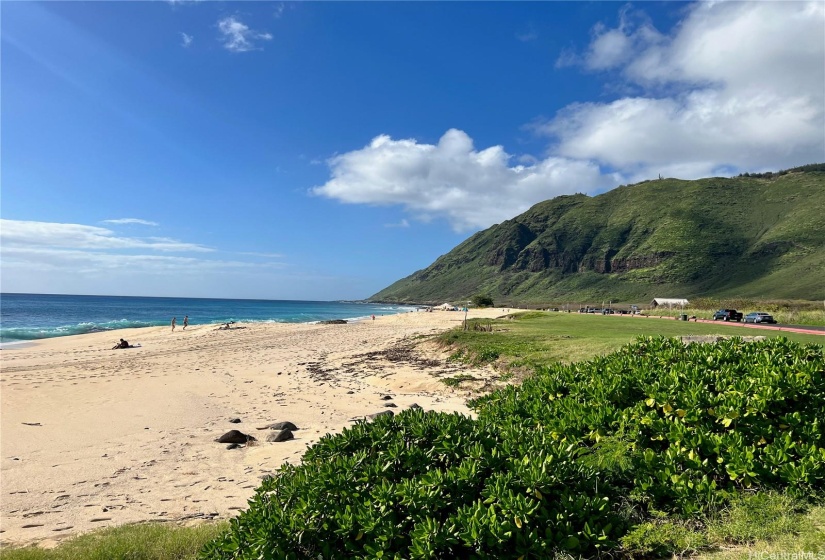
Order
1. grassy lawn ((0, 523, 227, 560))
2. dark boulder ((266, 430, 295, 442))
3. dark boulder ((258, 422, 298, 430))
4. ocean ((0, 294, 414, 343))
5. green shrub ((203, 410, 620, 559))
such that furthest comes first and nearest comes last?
ocean ((0, 294, 414, 343)) → dark boulder ((258, 422, 298, 430)) → dark boulder ((266, 430, 295, 442)) → grassy lawn ((0, 523, 227, 560)) → green shrub ((203, 410, 620, 559))

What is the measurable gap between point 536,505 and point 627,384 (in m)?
2.47

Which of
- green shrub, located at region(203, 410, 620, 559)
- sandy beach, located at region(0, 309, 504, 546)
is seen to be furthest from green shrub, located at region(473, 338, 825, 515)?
sandy beach, located at region(0, 309, 504, 546)

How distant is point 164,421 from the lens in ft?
37.9

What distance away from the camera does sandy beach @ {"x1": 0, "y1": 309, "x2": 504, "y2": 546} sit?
665 centimetres

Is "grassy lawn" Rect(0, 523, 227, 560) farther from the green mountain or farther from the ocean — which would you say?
the green mountain

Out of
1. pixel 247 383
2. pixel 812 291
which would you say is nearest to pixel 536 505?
pixel 247 383

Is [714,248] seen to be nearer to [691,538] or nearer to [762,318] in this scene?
[762,318]

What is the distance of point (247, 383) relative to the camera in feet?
55.3

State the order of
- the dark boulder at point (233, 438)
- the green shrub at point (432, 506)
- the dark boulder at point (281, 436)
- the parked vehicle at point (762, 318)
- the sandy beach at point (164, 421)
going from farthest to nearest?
1. the parked vehicle at point (762, 318)
2. the dark boulder at point (233, 438)
3. the dark boulder at point (281, 436)
4. the sandy beach at point (164, 421)
5. the green shrub at point (432, 506)

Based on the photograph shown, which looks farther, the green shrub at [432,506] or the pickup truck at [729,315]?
the pickup truck at [729,315]

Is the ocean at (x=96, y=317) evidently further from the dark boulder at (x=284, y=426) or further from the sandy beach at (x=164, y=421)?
the dark boulder at (x=284, y=426)

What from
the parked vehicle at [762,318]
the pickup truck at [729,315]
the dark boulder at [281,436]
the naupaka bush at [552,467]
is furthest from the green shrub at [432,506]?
the pickup truck at [729,315]

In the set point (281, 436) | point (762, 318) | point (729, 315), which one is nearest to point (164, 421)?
point (281, 436)

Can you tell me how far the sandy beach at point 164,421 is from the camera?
6.65 metres
